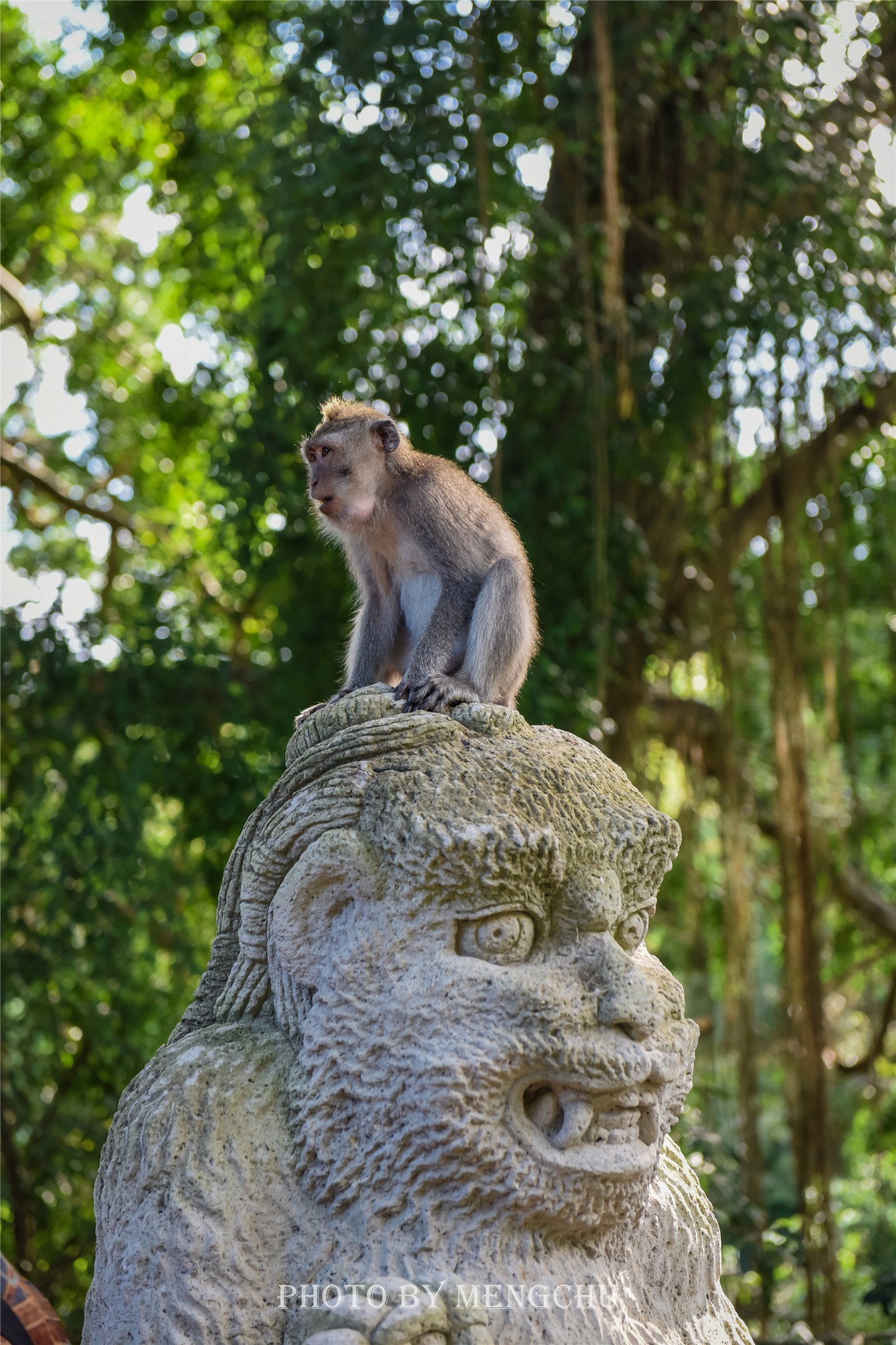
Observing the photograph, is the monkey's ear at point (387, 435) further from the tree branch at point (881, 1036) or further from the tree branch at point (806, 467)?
the tree branch at point (881, 1036)

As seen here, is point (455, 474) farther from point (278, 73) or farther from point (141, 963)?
point (278, 73)

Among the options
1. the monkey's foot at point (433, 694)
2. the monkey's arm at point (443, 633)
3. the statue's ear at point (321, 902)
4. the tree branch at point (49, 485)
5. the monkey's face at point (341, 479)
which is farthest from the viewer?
the tree branch at point (49, 485)

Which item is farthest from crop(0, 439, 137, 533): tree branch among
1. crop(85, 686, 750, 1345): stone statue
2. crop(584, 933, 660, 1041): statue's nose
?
crop(584, 933, 660, 1041): statue's nose

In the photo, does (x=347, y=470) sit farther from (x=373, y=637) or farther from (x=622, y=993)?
(x=622, y=993)

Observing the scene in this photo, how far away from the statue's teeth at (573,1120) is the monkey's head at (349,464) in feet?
5.43

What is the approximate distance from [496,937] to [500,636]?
3.03 ft

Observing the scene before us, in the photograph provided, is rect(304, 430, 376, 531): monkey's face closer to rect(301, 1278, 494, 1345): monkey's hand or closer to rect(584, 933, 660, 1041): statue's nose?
rect(584, 933, 660, 1041): statue's nose

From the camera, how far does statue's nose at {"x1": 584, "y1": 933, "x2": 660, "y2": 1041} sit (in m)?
2.03

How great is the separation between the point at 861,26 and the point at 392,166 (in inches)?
81.1

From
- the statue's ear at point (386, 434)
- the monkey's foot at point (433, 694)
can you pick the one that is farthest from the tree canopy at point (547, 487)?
the monkey's foot at point (433, 694)

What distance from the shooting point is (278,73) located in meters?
6.45

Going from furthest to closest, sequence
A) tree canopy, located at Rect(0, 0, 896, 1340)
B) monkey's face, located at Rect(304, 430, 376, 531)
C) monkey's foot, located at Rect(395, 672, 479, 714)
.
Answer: tree canopy, located at Rect(0, 0, 896, 1340) < monkey's face, located at Rect(304, 430, 376, 531) < monkey's foot, located at Rect(395, 672, 479, 714)

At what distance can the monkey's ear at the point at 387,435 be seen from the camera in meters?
3.35

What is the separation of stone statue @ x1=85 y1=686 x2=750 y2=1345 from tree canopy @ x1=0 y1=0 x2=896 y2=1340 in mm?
2512
